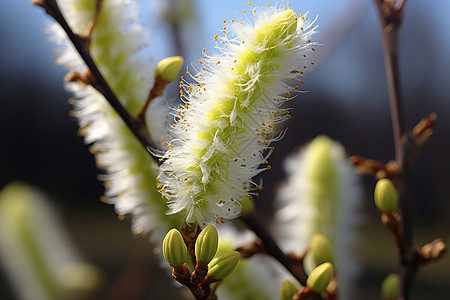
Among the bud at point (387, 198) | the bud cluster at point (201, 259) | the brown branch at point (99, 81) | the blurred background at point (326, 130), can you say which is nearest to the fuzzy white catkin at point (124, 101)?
the brown branch at point (99, 81)

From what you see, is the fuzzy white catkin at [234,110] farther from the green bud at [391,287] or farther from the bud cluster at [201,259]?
the green bud at [391,287]

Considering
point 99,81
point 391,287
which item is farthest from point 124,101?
point 391,287

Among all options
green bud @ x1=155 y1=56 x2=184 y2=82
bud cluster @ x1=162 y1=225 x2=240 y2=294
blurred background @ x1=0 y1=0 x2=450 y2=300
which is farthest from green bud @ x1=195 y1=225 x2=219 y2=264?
blurred background @ x1=0 y1=0 x2=450 y2=300

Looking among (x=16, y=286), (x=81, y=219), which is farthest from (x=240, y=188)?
(x=81, y=219)

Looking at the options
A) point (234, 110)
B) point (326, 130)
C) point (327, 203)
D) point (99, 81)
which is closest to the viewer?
point (234, 110)

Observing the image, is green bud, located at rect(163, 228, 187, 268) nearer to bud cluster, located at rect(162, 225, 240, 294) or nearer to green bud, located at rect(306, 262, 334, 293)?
bud cluster, located at rect(162, 225, 240, 294)

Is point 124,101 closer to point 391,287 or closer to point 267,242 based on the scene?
point 267,242
